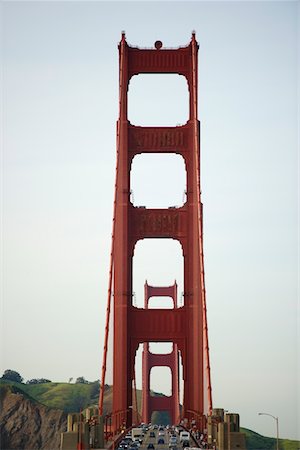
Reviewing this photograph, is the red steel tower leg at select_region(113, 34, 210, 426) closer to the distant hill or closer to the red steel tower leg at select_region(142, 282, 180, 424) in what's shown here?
the red steel tower leg at select_region(142, 282, 180, 424)

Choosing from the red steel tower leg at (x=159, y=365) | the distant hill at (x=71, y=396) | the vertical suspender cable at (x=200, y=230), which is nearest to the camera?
the vertical suspender cable at (x=200, y=230)

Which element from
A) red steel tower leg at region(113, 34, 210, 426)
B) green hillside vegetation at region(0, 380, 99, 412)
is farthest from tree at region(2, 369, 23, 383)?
red steel tower leg at region(113, 34, 210, 426)

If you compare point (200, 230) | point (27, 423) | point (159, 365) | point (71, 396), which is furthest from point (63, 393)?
point (200, 230)

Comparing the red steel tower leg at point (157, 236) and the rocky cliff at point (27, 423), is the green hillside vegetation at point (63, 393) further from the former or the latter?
the red steel tower leg at point (157, 236)

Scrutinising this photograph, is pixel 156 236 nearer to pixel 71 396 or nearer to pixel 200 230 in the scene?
pixel 200 230

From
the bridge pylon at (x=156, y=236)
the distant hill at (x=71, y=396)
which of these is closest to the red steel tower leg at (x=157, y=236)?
the bridge pylon at (x=156, y=236)

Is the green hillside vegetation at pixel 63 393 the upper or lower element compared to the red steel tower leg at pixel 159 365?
upper

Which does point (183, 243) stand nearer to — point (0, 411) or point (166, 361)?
point (166, 361)
